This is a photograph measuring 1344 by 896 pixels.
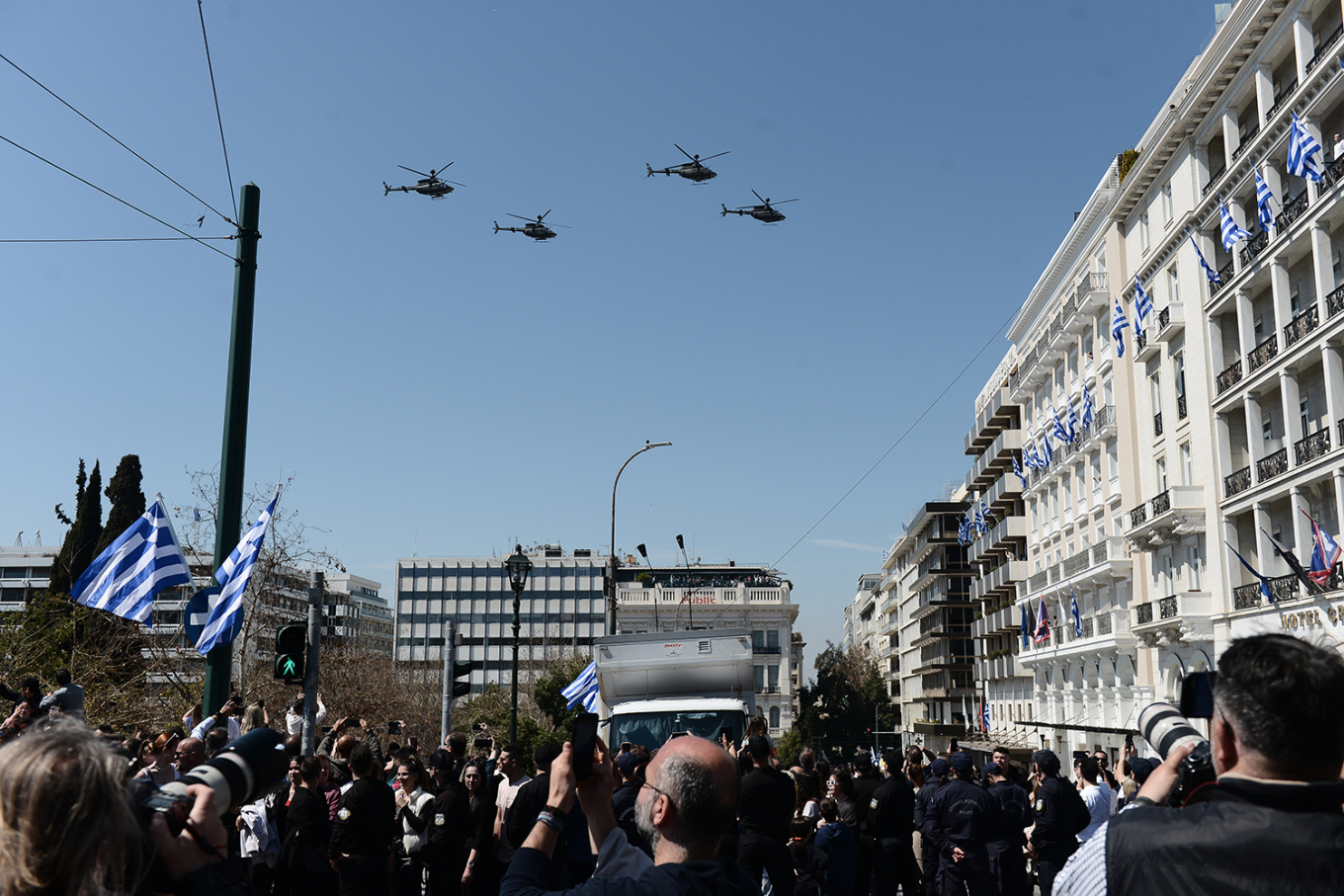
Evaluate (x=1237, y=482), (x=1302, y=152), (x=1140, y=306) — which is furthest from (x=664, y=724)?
(x=1140, y=306)

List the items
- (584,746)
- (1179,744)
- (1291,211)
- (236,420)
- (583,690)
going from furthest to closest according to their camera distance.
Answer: (1291,211) < (583,690) < (236,420) < (584,746) < (1179,744)

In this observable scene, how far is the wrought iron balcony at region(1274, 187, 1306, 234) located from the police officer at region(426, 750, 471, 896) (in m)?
28.2

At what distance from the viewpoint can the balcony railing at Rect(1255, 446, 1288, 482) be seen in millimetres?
30656

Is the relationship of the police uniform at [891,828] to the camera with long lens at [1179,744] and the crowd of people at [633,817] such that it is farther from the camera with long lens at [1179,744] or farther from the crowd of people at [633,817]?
the camera with long lens at [1179,744]

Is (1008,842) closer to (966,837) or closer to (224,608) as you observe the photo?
(966,837)

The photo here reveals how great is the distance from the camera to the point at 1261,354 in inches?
1258

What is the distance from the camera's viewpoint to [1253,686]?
250 cm

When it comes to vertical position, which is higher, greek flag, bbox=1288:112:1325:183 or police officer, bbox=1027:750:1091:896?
greek flag, bbox=1288:112:1325:183

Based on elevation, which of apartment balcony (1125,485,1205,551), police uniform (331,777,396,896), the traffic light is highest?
apartment balcony (1125,485,1205,551)

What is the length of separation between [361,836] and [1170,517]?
33.5 m

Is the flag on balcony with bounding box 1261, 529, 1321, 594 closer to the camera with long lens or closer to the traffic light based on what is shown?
the traffic light

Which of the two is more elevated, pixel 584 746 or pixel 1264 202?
pixel 1264 202

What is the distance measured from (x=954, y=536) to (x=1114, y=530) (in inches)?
1696

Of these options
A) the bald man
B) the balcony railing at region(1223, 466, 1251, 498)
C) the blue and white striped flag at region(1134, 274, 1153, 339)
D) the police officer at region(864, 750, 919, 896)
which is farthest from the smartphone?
the blue and white striped flag at region(1134, 274, 1153, 339)
